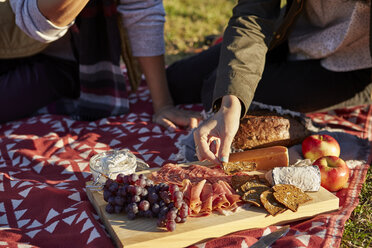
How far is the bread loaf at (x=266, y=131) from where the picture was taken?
2406mm

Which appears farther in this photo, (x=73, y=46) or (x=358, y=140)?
(x=73, y=46)

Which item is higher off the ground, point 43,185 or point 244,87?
point 244,87

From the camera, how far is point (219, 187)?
1.89 metres

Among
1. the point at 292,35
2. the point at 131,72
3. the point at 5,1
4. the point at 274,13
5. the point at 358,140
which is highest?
the point at 5,1

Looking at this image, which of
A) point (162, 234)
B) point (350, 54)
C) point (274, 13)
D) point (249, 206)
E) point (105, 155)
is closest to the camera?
point (162, 234)

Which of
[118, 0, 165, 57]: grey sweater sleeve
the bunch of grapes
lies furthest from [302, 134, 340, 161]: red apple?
[118, 0, 165, 57]: grey sweater sleeve

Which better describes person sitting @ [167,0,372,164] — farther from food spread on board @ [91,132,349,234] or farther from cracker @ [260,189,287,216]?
cracker @ [260,189,287,216]

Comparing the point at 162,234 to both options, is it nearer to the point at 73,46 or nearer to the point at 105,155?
the point at 105,155

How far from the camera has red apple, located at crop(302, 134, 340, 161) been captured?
7.91 ft

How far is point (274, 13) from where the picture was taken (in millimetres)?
2578

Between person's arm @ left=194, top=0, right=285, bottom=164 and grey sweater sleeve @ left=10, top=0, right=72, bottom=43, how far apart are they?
1099 millimetres

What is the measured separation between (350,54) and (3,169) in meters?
2.22

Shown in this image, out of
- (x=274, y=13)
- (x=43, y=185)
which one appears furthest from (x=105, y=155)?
(x=274, y=13)

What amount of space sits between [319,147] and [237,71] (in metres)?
0.67
